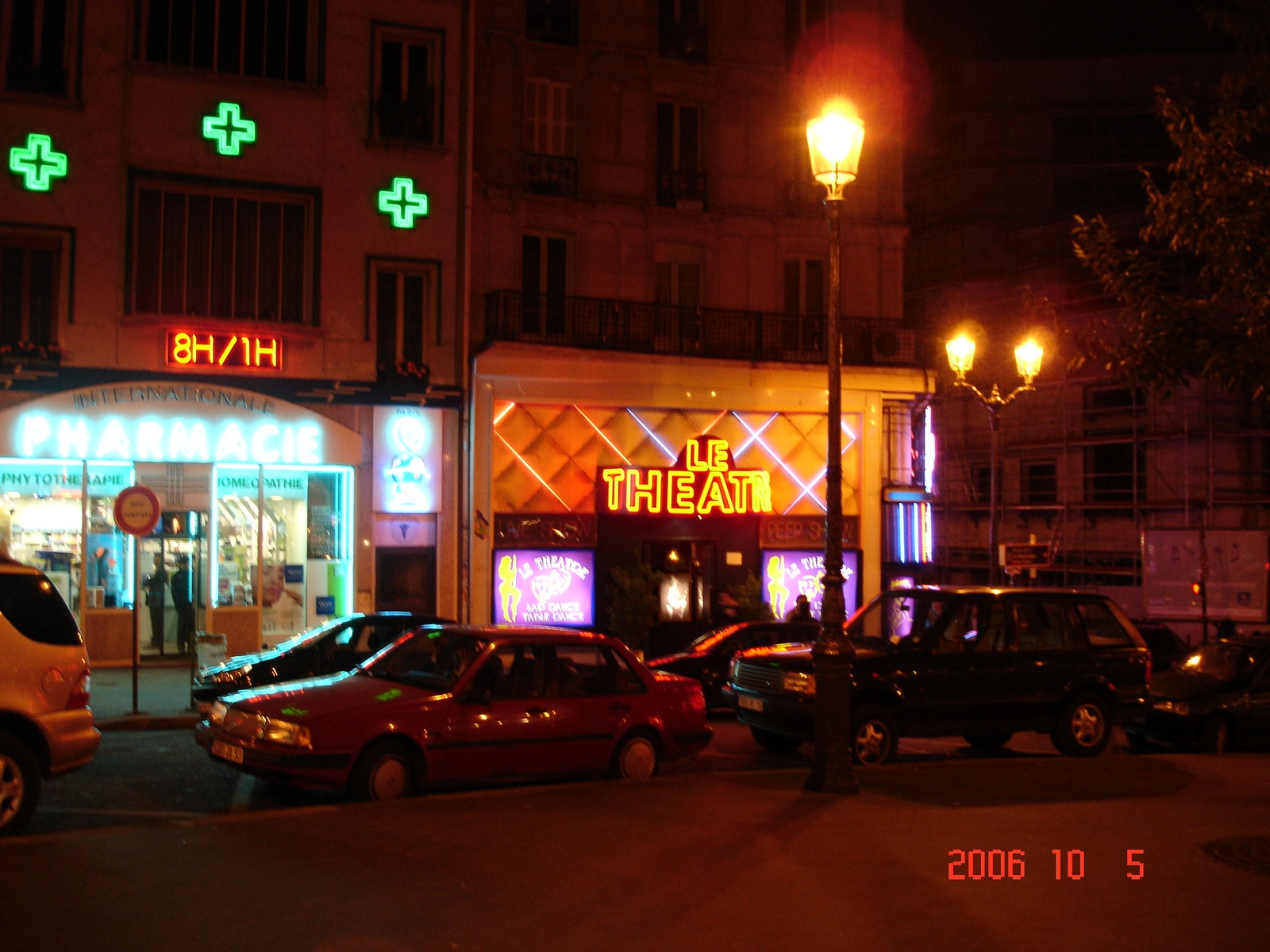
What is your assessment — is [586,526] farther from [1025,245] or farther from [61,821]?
[1025,245]

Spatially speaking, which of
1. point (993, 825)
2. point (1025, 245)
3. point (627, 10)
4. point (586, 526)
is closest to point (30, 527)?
point (586, 526)

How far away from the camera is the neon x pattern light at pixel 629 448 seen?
2267 centimetres

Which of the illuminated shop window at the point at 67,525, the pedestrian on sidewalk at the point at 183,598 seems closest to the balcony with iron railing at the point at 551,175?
the illuminated shop window at the point at 67,525

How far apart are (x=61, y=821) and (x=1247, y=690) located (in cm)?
1341

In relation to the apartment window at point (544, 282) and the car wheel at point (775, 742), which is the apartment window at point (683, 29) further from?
the car wheel at point (775, 742)

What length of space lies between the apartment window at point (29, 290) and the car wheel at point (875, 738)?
1462 cm

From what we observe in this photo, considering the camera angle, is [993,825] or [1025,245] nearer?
[993,825]

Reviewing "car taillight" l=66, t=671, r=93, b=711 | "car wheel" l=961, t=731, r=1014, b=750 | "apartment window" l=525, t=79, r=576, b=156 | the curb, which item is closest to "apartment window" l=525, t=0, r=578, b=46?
"apartment window" l=525, t=79, r=576, b=156

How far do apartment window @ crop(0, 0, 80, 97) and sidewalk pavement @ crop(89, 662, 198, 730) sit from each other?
9.58 metres

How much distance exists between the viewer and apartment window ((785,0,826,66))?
25.3m

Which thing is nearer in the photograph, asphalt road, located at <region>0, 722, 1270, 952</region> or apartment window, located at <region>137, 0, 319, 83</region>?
asphalt road, located at <region>0, 722, 1270, 952</region>

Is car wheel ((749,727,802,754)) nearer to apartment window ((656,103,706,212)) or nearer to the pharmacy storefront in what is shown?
the pharmacy storefront

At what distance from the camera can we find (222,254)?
20.5 metres

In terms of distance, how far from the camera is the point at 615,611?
73.3 ft
